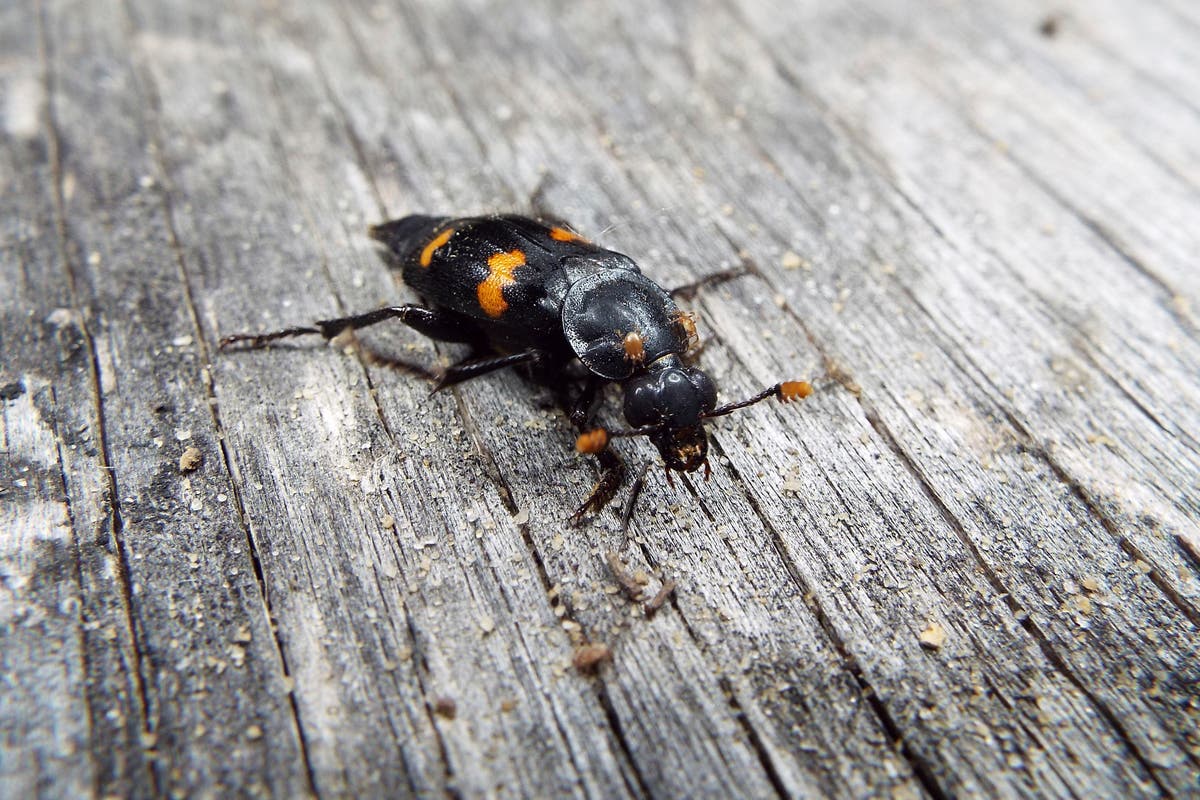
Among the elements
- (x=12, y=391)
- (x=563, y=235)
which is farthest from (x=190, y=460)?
(x=563, y=235)

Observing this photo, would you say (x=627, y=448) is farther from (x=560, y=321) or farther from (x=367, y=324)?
(x=367, y=324)

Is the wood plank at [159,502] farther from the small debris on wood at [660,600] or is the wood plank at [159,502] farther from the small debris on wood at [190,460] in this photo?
the small debris on wood at [660,600]

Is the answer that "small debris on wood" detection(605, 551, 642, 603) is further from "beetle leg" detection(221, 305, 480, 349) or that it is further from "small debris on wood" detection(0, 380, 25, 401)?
"small debris on wood" detection(0, 380, 25, 401)

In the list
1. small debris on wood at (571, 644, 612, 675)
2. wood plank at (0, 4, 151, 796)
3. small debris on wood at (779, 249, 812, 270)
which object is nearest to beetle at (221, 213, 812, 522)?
small debris on wood at (779, 249, 812, 270)

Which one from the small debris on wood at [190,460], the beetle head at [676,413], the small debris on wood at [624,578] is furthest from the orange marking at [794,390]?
the small debris on wood at [190,460]

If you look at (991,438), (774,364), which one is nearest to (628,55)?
(774,364)

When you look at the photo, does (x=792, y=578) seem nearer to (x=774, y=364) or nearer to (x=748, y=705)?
(x=748, y=705)
